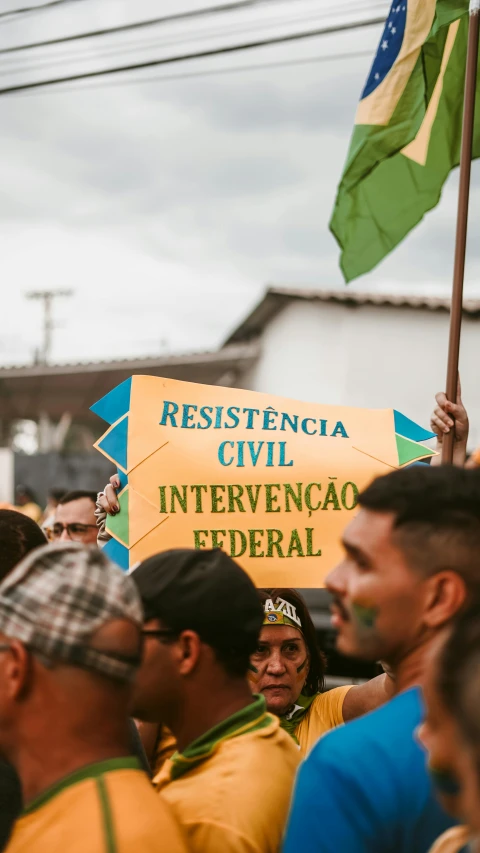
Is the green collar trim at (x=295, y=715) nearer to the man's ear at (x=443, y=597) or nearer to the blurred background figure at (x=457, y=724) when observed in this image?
the man's ear at (x=443, y=597)

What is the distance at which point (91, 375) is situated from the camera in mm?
19109

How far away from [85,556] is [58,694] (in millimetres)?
256

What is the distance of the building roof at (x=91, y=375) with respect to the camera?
18.3 metres

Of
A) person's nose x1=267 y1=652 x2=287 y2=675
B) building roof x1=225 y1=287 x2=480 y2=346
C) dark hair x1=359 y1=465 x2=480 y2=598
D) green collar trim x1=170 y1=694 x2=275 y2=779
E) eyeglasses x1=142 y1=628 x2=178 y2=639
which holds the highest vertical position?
building roof x1=225 y1=287 x2=480 y2=346

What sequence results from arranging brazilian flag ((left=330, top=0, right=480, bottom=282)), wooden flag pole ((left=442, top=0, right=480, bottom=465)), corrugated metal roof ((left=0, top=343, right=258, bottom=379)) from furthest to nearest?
1. corrugated metal roof ((left=0, top=343, right=258, bottom=379))
2. brazilian flag ((left=330, top=0, right=480, bottom=282))
3. wooden flag pole ((left=442, top=0, right=480, bottom=465))

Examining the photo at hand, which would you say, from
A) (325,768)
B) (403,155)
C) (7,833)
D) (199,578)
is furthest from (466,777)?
(403,155)

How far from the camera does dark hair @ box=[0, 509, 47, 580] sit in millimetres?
3076

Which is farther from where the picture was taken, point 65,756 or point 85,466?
point 85,466

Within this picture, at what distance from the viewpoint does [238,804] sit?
1.82 meters

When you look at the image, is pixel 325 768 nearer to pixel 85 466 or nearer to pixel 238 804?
pixel 238 804

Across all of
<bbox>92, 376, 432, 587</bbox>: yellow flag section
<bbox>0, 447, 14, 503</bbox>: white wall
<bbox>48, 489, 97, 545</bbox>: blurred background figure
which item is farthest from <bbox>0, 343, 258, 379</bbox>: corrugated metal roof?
<bbox>92, 376, 432, 587</bbox>: yellow flag section

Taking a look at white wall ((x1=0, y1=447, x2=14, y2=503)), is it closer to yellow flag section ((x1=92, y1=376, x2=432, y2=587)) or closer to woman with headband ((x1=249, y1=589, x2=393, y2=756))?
yellow flag section ((x1=92, y1=376, x2=432, y2=587))

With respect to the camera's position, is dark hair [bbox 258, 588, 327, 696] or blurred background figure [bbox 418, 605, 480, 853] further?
dark hair [bbox 258, 588, 327, 696]

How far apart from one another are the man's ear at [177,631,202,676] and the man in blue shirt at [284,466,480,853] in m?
0.35
